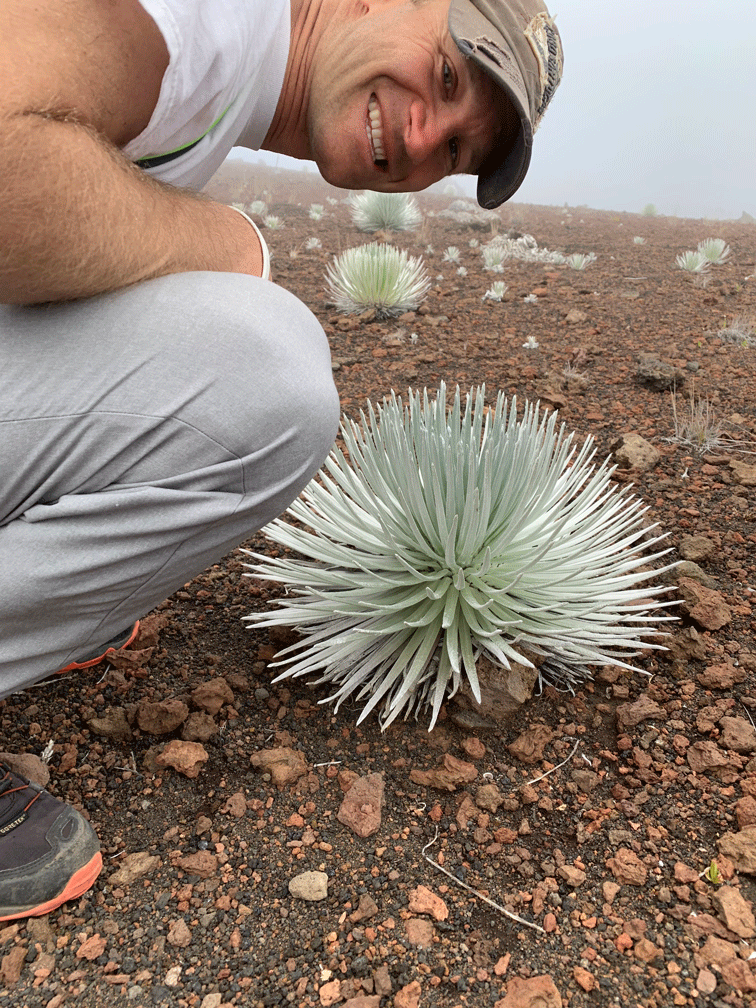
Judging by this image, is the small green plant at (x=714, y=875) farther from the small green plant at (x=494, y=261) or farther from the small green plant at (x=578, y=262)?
the small green plant at (x=578, y=262)

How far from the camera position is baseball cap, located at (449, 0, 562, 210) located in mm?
1246

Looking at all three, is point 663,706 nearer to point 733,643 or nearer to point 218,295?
point 733,643

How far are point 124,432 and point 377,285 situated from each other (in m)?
2.94

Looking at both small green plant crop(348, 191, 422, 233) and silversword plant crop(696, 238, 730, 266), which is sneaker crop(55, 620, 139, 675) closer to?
silversword plant crop(696, 238, 730, 266)

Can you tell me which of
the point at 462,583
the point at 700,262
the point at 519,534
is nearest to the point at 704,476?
the point at 519,534

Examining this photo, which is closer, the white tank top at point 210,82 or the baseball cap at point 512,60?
the white tank top at point 210,82

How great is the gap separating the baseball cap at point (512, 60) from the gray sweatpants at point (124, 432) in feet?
1.86

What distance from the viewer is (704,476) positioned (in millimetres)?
2195

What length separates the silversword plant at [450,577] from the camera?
1383mm

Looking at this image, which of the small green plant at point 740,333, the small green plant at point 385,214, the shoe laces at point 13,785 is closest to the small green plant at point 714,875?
the shoe laces at point 13,785

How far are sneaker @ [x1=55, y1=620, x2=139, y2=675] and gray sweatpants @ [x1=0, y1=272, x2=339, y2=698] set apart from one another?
0.41 meters

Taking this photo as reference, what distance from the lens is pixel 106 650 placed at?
1.55 meters

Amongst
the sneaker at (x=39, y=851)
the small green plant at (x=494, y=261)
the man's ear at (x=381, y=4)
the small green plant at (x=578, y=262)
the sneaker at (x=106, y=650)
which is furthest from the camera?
the small green plant at (x=578, y=262)

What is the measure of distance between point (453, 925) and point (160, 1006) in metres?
0.40
